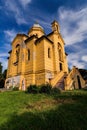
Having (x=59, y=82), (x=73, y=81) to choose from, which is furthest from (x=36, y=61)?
(x=73, y=81)

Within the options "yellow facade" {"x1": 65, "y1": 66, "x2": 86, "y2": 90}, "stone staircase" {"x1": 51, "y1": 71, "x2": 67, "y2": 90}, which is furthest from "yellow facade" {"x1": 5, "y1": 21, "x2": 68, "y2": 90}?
"yellow facade" {"x1": 65, "y1": 66, "x2": 86, "y2": 90}

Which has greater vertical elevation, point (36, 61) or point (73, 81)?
point (36, 61)

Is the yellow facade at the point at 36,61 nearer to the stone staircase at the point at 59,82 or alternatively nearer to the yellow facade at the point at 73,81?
the stone staircase at the point at 59,82

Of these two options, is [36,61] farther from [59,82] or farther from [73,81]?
[73,81]

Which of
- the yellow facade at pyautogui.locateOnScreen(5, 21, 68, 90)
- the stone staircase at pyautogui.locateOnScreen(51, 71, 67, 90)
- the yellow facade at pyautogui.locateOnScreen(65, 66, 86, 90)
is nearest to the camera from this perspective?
the stone staircase at pyautogui.locateOnScreen(51, 71, 67, 90)

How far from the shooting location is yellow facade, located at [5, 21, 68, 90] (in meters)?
23.7

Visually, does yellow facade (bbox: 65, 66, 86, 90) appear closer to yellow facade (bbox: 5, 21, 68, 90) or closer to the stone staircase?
the stone staircase

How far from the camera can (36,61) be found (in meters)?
25.2

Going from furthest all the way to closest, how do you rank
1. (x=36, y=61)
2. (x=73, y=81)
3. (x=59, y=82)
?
(x=36, y=61), (x=73, y=81), (x=59, y=82)

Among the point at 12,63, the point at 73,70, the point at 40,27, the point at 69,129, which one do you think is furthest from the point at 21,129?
the point at 40,27

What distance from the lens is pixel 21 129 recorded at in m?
5.69

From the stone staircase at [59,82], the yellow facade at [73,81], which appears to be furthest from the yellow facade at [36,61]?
the yellow facade at [73,81]

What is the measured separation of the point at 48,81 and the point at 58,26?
625 inches

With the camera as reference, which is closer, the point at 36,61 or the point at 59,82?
the point at 59,82
